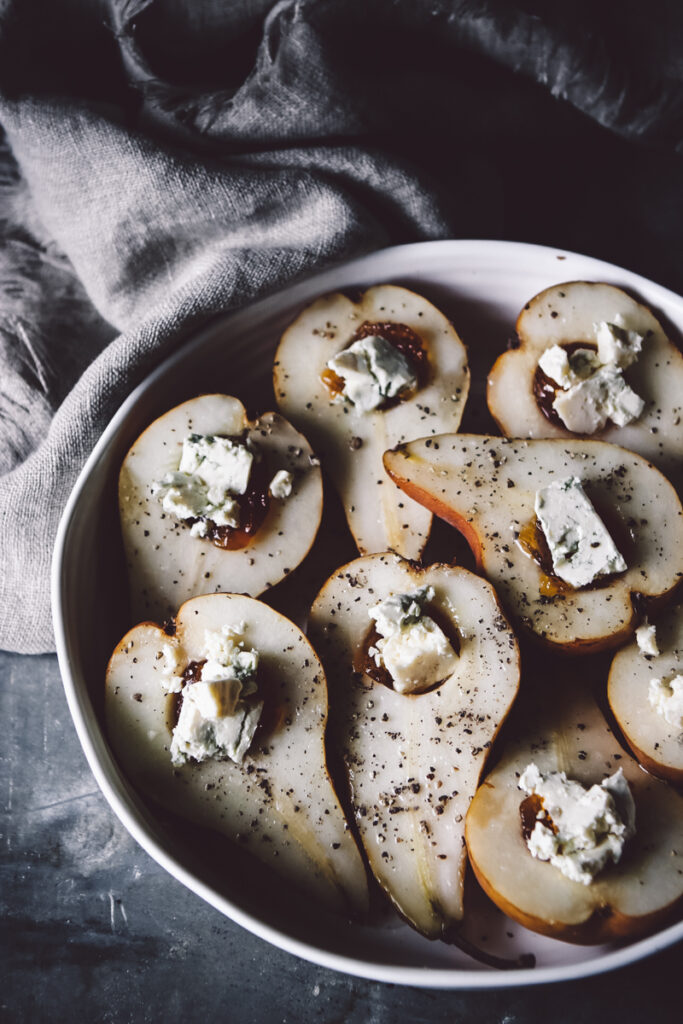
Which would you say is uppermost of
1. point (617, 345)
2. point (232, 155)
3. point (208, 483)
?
point (617, 345)

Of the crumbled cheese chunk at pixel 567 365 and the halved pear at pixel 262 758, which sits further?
the crumbled cheese chunk at pixel 567 365

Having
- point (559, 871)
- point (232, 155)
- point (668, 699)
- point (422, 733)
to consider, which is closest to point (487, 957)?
point (559, 871)

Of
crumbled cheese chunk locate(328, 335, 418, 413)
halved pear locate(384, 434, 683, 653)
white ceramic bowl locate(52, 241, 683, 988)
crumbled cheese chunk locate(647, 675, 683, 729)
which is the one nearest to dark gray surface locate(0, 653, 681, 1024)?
white ceramic bowl locate(52, 241, 683, 988)

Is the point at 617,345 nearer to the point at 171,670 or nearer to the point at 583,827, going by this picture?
the point at 583,827

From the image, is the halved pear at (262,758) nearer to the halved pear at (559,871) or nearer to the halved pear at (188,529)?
the halved pear at (188,529)

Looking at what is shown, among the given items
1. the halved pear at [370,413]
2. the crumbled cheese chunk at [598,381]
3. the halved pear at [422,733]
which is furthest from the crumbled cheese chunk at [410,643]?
the crumbled cheese chunk at [598,381]
